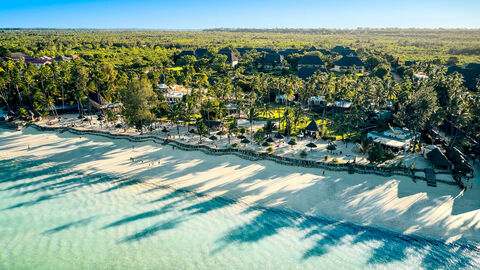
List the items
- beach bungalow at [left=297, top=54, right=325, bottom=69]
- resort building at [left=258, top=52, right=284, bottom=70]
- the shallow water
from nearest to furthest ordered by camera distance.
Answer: the shallow water < beach bungalow at [left=297, top=54, right=325, bottom=69] < resort building at [left=258, top=52, right=284, bottom=70]

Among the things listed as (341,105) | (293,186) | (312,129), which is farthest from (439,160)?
(341,105)

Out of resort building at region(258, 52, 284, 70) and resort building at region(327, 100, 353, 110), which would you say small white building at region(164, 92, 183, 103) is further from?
resort building at region(258, 52, 284, 70)

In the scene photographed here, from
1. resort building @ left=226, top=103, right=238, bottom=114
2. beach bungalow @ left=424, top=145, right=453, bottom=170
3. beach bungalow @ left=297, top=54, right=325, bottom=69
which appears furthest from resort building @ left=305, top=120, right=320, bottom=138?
beach bungalow @ left=297, top=54, right=325, bottom=69

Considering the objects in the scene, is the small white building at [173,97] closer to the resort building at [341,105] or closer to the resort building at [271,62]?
the resort building at [341,105]

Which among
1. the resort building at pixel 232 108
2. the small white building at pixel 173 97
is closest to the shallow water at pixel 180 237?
the resort building at pixel 232 108

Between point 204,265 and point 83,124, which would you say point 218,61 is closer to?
point 83,124

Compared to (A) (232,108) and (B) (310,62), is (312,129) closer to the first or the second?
(A) (232,108)
